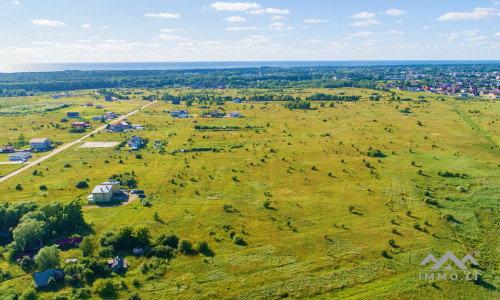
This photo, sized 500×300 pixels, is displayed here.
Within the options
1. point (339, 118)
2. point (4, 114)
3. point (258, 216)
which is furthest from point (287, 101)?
point (4, 114)

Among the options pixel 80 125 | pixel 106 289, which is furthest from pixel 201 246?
pixel 80 125

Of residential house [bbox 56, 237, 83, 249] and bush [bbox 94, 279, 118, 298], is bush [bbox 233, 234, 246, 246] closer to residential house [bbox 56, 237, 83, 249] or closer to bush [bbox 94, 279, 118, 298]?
bush [bbox 94, 279, 118, 298]

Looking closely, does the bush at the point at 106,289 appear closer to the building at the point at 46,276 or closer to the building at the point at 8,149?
the building at the point at 46,276

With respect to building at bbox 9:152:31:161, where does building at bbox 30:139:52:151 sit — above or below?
above

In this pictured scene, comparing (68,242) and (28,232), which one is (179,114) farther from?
(28,232)

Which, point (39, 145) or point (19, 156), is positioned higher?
point (39, 145)

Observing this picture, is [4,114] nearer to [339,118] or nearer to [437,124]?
[339,118]

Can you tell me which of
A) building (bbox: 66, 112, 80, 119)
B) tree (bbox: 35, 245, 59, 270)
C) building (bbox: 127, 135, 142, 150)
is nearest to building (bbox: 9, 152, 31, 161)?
building (bbox: 127, 135, 142, 150)

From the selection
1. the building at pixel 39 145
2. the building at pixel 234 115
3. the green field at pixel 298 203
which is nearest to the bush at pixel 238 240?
the green field at pixel 298 203
